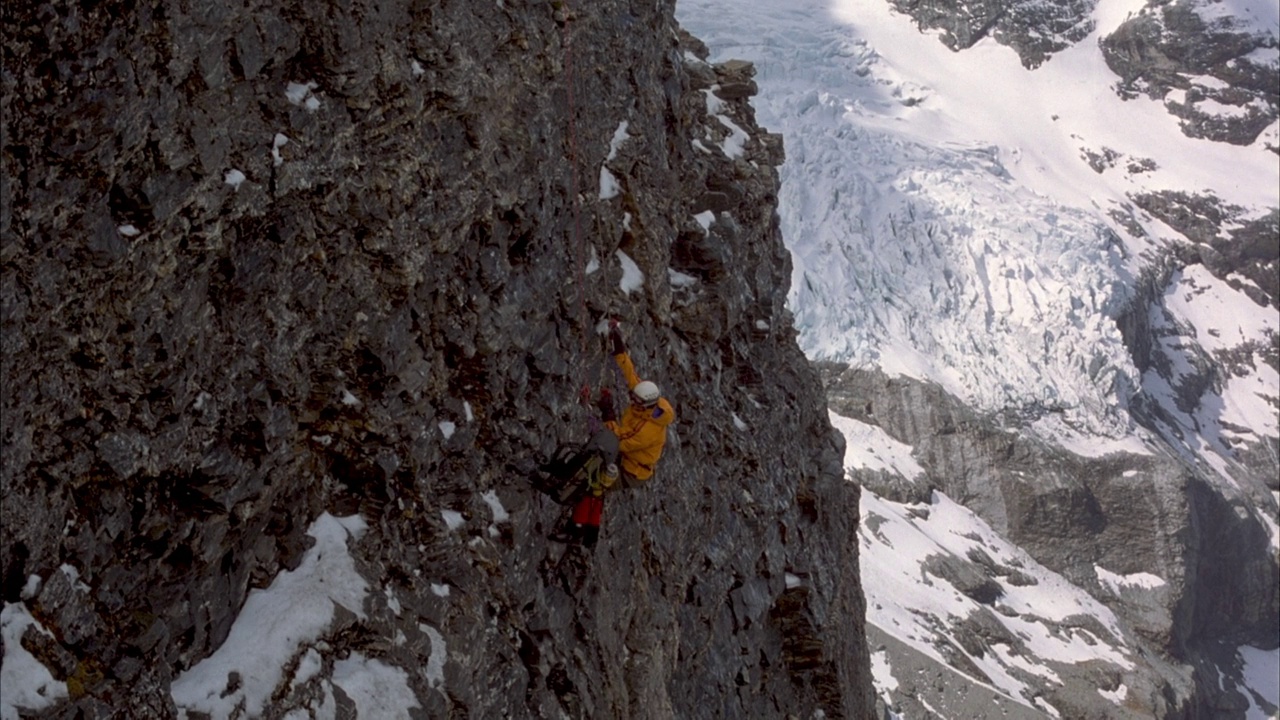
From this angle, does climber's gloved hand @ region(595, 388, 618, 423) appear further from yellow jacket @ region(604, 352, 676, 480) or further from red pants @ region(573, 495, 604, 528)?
red pants @ region(573, 495, 604, 528)

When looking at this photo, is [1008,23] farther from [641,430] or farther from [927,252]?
[641,430]

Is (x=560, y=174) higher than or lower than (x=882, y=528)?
higher

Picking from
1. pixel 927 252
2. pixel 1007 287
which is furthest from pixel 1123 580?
pixel 927 252

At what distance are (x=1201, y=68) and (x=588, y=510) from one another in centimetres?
9579

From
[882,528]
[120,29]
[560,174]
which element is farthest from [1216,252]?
[120,29]

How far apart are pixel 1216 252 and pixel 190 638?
8956cm

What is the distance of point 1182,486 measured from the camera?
64438mm

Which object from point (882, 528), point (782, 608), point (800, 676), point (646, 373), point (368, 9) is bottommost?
point (882, 528)

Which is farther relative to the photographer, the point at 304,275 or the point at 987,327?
the point at 987,327

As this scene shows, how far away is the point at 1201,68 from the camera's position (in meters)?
91.1

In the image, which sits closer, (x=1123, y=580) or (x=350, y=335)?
(x=350, y=335)

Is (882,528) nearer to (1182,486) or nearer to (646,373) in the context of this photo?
(1182,486)

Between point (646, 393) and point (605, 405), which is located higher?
point (646, 393)

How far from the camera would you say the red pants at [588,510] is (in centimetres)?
1057
